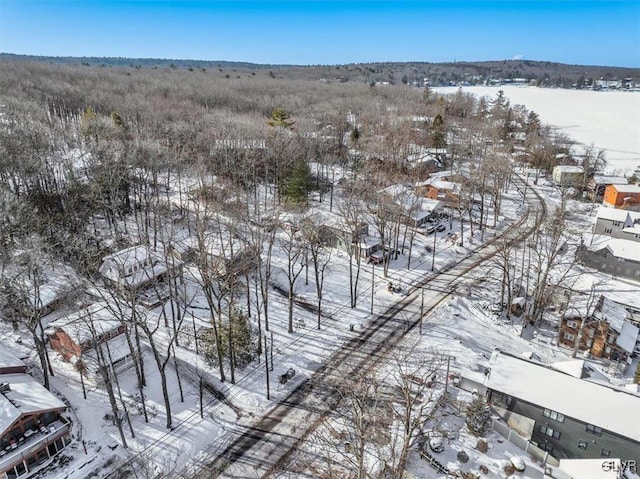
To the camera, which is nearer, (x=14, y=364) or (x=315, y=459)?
(x=315, y=459)

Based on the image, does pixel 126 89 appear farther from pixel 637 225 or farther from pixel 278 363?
pixel 637 225

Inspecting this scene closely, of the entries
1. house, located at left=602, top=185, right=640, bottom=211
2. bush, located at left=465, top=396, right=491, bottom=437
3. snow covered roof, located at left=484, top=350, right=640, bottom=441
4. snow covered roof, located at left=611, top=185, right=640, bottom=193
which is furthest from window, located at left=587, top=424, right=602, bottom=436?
snow covered roof, located at left=611, top=185, right=640, bottom=193

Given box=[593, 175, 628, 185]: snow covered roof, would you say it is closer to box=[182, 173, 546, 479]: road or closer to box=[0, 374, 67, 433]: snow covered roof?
box=[182, 173, 546, 479]: road

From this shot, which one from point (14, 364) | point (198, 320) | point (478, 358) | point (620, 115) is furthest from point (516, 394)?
point (620, 115)

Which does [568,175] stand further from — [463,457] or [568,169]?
[463,457]

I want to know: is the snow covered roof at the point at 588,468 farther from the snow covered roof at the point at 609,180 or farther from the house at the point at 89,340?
the snow covered roof at the point at 609,180

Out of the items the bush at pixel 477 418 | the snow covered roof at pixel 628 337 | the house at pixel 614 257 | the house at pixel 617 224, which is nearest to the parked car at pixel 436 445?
the bush at pixel 477 418
